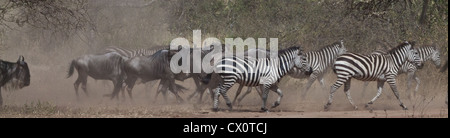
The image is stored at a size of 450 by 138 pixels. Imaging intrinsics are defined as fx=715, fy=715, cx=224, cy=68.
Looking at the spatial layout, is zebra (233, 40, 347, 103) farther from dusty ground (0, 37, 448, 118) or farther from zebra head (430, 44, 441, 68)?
zebra head (430, 44, 441, 68)

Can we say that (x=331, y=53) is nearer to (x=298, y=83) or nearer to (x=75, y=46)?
(x=298, y=83)

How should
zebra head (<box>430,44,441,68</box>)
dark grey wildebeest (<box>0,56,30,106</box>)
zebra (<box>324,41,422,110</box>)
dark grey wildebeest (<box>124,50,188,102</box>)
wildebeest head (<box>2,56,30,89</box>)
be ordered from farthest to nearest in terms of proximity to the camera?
1. zebra head (<box>430,44,441,68</box>)
2. dark grey wildebeest (<box>124,50,188,102</box>)
3. wildebeest head (<box>2,56,30,89</box>)
4. dark grey wildebeest (<box>0,56,30,106</box>)
5. zebra (<box>324,41,422,110</box>)

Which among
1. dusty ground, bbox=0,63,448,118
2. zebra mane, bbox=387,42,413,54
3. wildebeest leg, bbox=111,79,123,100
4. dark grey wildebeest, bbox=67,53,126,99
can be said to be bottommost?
dusty ground, bbox=0,63,448,118

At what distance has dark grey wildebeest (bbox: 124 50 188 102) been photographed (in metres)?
15.8

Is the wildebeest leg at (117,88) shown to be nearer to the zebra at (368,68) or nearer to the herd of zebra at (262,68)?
the herd of zebra at (262,68)

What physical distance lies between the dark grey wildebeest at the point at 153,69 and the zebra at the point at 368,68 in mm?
3580

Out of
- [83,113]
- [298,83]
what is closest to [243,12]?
[298,83]

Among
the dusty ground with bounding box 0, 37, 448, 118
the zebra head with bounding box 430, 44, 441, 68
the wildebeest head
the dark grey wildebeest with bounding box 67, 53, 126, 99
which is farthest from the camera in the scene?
the zebra head with bounding box 430, 44, 441, 68

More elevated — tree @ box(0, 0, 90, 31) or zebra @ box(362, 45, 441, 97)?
tree @ box(0, 0, 90, 31)

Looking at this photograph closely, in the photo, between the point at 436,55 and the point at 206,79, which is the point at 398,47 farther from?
the point at 206,79

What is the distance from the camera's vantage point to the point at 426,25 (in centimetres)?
1845

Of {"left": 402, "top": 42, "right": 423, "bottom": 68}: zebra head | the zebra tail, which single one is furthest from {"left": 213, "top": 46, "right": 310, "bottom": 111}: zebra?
{"left": 402, "top": 42, "right": 423, "bottom": 68}: zebra head

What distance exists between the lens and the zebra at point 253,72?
13.4 m

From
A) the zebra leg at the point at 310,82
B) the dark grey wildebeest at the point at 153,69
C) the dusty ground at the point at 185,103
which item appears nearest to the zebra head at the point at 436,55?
the dusty ground at the point at 185,103
